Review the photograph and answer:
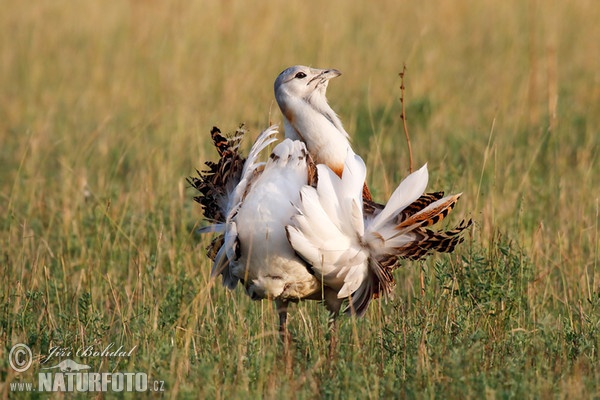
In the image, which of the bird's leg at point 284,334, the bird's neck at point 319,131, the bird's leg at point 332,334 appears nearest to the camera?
the bird's leg at point 284,334

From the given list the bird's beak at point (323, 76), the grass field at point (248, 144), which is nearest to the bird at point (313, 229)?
the grass field at point (248, 144)

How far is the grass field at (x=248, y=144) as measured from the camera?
363cm

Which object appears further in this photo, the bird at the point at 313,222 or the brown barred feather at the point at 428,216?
the brown barred feather at the point at 428,216

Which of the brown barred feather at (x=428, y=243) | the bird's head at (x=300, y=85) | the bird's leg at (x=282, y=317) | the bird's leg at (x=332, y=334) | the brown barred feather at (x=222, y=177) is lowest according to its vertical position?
the bird's leg at (x=332, y=334)

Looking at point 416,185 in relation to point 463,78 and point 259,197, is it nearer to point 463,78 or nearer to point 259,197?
point 259,197

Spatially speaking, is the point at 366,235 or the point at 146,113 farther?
the point at 146,113

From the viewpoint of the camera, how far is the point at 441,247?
149 inches

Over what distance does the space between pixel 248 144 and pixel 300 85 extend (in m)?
1.80

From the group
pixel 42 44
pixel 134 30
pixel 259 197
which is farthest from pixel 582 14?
pixel 259 197

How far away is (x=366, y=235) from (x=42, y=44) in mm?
→ 6404

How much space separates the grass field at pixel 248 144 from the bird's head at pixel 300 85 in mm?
839

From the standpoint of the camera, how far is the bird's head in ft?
13.5

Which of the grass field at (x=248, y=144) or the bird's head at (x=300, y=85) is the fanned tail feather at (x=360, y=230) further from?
the bird's head at (x=300, y=85)

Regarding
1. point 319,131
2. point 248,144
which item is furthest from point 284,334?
point 248,144
